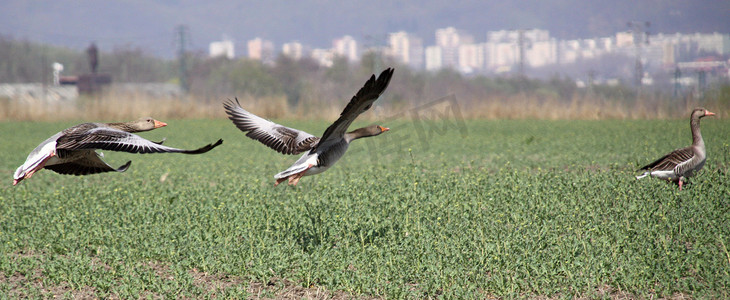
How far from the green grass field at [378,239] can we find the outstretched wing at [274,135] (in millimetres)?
934

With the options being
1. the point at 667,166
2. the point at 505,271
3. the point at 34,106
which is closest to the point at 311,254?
the point at 505,271

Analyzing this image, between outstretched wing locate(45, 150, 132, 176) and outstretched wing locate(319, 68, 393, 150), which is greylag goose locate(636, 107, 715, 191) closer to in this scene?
outstretched wing locate(319, 68, 393, 150)

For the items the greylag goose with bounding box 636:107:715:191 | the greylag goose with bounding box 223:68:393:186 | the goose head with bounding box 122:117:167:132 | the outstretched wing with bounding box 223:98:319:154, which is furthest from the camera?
the greylag goose with bounding box 636:107:715:191

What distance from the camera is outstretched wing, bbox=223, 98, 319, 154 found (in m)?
9.61

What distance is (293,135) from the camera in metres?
9.97

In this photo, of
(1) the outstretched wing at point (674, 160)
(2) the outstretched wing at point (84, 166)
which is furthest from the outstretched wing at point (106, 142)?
(1) the outstretched wing at point (674, 160)

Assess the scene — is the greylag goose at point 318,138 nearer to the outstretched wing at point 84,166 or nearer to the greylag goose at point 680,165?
the outstretched wing at point 84,166

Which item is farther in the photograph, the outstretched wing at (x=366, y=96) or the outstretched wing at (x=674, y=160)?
the outstretched wing at (x=674, y=160)

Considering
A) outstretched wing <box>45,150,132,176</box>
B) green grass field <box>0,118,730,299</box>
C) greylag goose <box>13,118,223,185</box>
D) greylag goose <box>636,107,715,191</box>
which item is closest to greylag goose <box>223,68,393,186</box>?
green grass field <box>0,118,730,299</box>

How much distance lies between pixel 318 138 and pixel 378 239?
4.92 feet

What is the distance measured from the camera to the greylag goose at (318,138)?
23.9 ft

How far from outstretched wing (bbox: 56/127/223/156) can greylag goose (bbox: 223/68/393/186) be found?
70.5 inches

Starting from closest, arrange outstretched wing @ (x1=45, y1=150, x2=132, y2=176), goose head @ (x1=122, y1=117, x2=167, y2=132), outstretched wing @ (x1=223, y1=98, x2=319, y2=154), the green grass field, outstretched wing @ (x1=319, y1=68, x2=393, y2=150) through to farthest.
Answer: outstretched wing @ (x1=319, y1=68, x2=393, y2=150), the green grass field, goose head @ (x1=122, y1=117, x2=167, y2=132), outstretched wing @ (x1=45, y1=150, x2=132, y2=176), outstretched wing @ (x1=223, y1=98, x2=319, y2=154)

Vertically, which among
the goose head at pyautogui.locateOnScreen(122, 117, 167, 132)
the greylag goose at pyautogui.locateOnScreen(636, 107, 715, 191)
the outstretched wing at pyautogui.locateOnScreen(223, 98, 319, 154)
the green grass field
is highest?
the goose head at pyautogui.locateOnScreen(122, 117, 167, 132)
